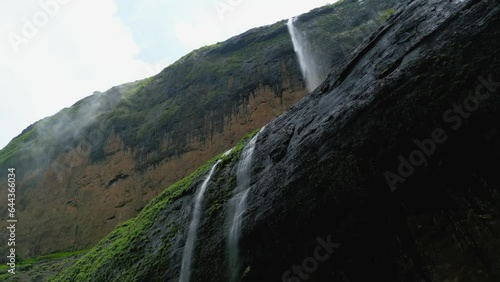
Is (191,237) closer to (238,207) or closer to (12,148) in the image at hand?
(238,207)

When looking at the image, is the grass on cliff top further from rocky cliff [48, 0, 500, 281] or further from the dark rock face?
the dark rock face

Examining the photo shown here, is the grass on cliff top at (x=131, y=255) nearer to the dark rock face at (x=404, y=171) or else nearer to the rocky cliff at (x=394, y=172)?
the rocky cliff at (x=394, y=172)

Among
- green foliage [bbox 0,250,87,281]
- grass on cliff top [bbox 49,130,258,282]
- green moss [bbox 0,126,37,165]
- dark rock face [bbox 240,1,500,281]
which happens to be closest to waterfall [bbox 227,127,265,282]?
dark rock face [bbox 240,1,500,281]

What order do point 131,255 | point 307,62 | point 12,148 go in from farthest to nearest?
point 12,148, point 307,62, point 131,255

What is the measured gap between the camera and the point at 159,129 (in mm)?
27047

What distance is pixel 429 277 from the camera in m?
6.09

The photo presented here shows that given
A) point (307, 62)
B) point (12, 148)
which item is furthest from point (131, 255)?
point (12, 148)

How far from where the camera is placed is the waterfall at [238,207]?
823 centimetres

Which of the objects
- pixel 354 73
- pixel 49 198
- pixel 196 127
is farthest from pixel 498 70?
pixel 49 198

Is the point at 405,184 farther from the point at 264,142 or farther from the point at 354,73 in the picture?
the point at 264,142

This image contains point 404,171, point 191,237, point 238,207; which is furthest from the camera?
point 191,237

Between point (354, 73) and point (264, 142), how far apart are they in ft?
9.75

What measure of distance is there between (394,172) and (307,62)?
18.3 meters

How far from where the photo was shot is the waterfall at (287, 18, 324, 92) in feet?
75.2
